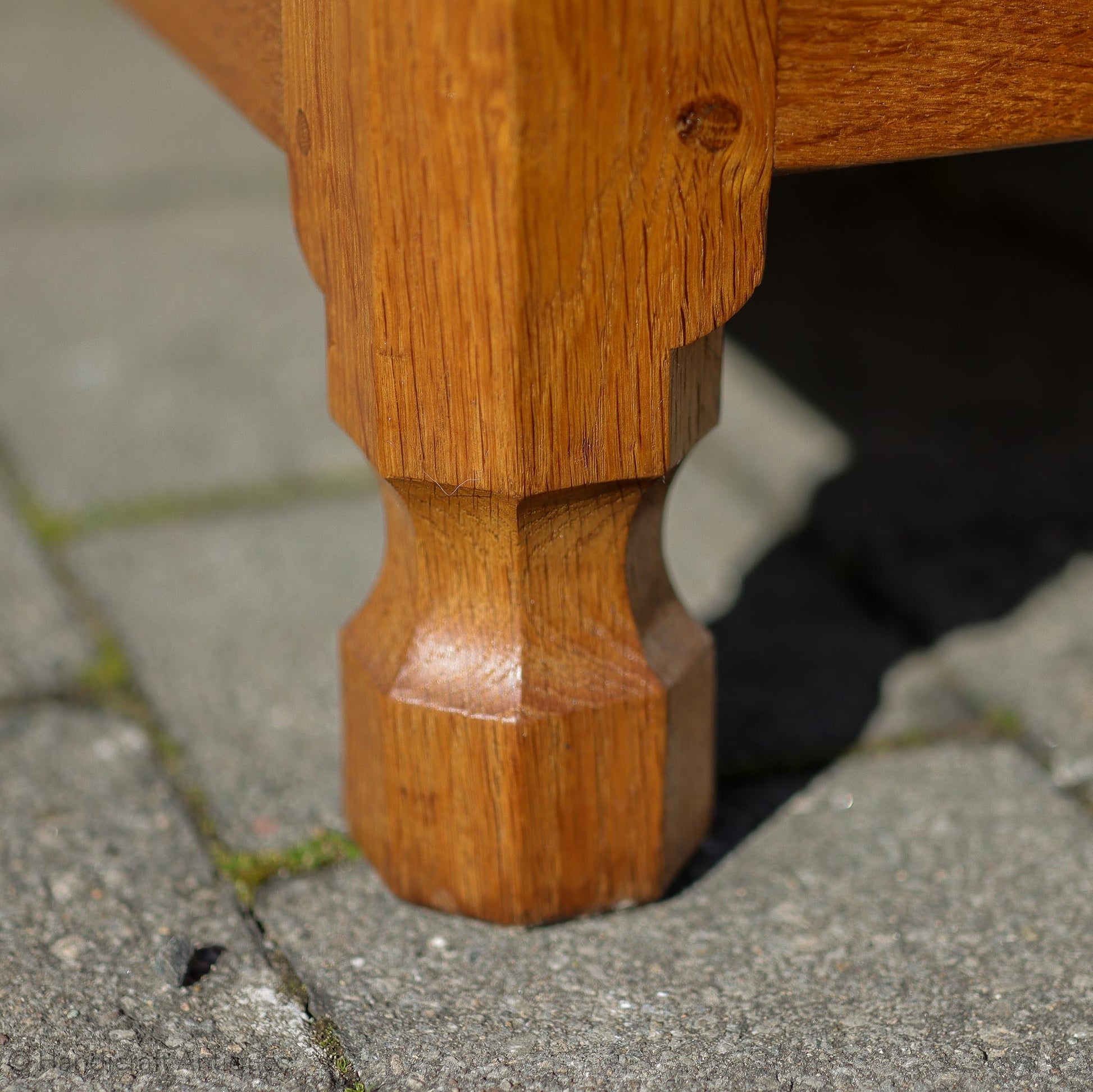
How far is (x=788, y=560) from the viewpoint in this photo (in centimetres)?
151

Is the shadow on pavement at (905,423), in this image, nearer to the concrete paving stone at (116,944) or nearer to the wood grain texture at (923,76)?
the concrete paving stone at (116,944)

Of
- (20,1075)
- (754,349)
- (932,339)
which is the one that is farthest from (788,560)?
(20,1075)

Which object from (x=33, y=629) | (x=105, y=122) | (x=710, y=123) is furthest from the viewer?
(x=105, y=122)

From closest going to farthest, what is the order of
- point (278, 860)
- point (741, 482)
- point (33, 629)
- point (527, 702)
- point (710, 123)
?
1. point (710, 123)
2. point (527, 702)
3. point (278, 860)
4. point (33, 629)
5. point (741, 482)

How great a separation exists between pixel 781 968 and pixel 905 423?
98 centimetres

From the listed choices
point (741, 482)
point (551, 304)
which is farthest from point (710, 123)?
point (741, 482)

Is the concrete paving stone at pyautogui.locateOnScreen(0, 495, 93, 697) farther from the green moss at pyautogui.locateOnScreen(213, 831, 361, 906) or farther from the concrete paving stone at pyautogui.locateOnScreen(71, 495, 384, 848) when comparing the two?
the green moss at pyautogui.locateOnScreen(213, 831, 361, 906)

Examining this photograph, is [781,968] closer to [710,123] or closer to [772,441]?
[710,123]

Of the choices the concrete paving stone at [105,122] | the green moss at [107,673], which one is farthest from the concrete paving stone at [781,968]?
the concrete paving stone at [105,122]

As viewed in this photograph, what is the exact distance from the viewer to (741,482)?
167 centimetres

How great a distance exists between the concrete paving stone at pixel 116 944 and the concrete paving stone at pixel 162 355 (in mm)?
552

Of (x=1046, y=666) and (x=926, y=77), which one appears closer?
(x=926, y=77)

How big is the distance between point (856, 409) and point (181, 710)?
961 mm

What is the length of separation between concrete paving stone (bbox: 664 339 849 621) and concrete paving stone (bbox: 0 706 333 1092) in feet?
1.93
